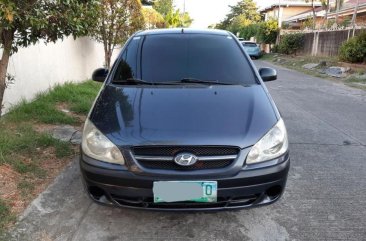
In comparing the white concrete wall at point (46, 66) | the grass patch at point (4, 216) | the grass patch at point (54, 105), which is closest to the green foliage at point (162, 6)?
the white concrete wall at point (46, 66)

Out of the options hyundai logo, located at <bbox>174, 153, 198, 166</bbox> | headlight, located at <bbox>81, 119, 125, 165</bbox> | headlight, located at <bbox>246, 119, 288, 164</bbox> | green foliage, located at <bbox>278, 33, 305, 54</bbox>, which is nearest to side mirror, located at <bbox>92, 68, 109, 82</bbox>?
headlight, located at <bbox>81, 119, 125, 165</bbox>

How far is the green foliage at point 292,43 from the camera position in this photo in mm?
A: 25855

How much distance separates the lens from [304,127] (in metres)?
6.40

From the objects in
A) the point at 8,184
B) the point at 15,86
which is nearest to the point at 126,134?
the point at 8,184

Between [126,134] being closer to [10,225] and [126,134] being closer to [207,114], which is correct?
[207,114]

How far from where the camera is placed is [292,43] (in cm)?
2645

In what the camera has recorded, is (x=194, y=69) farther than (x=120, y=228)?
Yes

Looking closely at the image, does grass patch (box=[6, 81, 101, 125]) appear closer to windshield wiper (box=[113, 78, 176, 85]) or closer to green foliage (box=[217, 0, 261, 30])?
windshield wiper (box=[113, 78, 176, 85])

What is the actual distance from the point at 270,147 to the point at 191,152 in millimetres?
606

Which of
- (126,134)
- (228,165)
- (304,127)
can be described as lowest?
(304,127)

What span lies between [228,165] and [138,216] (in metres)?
1.01

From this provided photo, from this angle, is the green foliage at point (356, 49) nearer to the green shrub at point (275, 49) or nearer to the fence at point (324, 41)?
the fence at point (324, 41)

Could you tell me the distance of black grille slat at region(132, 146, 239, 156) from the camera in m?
2.68

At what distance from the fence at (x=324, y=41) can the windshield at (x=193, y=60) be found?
52.6ft
